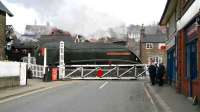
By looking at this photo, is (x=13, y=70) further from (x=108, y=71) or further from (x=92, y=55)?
(x=92, y=55)

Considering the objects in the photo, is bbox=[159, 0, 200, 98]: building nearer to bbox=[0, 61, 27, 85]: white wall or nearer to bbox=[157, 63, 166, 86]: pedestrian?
bbox=[157, 63, 166, 86]: pedestrian

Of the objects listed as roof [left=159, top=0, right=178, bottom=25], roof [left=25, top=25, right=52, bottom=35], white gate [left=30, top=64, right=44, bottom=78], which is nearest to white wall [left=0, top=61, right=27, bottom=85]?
roof [left=159, top=0, right=178, bottom=25]

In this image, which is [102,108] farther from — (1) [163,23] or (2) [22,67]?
(1) [163,23]

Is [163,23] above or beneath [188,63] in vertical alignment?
above

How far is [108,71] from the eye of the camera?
153 ft

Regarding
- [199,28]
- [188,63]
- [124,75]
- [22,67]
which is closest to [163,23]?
[124,75]

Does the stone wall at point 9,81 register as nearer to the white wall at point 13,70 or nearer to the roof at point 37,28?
the white wall at point 13,70

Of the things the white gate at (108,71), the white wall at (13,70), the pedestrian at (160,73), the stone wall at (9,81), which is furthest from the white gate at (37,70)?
the pedestrian at (160,73)

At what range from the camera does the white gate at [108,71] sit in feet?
153

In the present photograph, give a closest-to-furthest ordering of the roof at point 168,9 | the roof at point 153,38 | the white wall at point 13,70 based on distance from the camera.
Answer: the roof at point 168,9
the white wall at point 13,70
the roof at point 153,38

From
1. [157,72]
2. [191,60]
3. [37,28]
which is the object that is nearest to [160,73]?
[157,72]

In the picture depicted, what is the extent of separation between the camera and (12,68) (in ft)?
96.0

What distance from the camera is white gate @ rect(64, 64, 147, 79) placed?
46.5 metres

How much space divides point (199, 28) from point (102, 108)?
172 inches
